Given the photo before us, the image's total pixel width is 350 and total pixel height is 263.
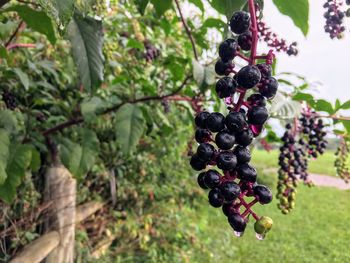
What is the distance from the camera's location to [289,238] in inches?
208

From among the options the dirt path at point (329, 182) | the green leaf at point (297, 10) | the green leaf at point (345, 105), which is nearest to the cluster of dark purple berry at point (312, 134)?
the green leaf at point (345, 105)

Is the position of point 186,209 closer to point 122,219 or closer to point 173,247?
point 173,247

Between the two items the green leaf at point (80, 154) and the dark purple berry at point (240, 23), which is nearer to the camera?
the dark purple berry at point (240, 23)

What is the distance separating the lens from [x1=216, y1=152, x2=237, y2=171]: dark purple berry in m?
0.55

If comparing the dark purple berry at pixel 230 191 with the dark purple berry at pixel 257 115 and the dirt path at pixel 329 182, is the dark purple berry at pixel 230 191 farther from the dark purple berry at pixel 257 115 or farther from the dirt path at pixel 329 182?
the dirt path at pixel 329 182

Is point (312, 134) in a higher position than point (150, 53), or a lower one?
lower

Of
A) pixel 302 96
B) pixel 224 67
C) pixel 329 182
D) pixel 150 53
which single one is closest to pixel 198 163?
pixel 224 67

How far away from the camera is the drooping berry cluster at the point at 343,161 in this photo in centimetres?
196

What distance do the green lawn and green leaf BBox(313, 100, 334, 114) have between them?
2.74m

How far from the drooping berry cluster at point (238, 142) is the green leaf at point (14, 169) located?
0.93 m

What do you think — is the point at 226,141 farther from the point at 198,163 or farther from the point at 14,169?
the point at 14,169

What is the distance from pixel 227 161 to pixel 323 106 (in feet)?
3.11

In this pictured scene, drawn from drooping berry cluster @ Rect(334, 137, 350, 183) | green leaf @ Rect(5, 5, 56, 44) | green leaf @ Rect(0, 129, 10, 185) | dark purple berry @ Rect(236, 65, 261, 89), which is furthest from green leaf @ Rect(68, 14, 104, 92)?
drooping berry cluster @ Rect(334, 137, 350, 183)

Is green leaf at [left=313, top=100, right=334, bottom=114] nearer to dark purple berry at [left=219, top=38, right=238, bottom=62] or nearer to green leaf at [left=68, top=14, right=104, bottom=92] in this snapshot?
green leaf at [left=68, top=14, right=104, bottom=92]
